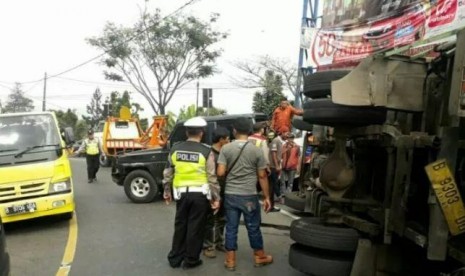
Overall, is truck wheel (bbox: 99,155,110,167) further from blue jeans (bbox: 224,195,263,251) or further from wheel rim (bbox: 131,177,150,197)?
blue jeans (bbox: 224,195,263,251)

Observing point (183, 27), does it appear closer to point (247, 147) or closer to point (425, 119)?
point (247, 147)

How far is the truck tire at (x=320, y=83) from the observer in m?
4.81

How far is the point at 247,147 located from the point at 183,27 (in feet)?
82.8

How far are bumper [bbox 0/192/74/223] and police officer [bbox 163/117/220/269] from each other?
300cm

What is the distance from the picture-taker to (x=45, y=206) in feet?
26.2

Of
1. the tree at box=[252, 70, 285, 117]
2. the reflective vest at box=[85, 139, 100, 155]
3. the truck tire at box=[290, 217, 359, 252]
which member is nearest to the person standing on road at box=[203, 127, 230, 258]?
the truck tire at box=[290, 217, 359, 252]

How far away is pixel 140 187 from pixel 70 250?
4.34 metres

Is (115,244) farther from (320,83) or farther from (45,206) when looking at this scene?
(320,83)

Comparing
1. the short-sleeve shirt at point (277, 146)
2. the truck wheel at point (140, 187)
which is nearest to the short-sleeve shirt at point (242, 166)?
the short-sleeve shirt at point (277, 146)

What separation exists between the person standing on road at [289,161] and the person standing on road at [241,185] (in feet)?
17.2

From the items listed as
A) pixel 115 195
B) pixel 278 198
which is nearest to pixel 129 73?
pixel 115 195

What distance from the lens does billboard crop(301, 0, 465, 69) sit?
671 cm

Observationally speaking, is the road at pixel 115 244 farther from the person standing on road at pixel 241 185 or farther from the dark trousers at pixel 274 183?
the dark trousers at pixel 274 183

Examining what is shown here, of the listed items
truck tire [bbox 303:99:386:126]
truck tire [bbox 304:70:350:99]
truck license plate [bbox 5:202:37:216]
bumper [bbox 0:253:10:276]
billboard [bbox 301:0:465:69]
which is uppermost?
billboard [bbox 301:0:465:69]
